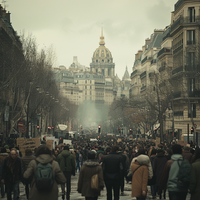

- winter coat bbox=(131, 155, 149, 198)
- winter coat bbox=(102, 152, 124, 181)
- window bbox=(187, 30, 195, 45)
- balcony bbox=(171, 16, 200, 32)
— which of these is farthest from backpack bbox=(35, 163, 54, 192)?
window bbox=(187, 30, 195, 45)

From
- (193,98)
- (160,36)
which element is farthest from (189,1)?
(160,36)

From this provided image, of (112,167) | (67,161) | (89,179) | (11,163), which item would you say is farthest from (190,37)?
(89,179)

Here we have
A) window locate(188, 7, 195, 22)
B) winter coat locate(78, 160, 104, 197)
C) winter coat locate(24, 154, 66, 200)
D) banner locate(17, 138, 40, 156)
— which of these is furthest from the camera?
window locate(188, 7, 195, 22)

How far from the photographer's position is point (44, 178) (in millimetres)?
7711

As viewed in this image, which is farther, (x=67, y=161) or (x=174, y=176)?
(x=67, y=161)

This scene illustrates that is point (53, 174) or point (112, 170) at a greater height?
point (53, 174)

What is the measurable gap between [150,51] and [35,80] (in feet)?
152

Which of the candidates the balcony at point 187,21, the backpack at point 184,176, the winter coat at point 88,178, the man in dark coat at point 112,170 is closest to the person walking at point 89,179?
the winter coat at point 88,178

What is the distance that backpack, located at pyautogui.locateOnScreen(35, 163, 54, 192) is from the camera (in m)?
7.67

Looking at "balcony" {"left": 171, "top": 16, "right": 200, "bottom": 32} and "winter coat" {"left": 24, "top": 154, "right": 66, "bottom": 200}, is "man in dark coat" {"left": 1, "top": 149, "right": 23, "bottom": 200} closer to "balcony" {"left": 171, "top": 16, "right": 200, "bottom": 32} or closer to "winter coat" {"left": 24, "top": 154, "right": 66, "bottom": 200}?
"winter coat" {"left": 24, "top": 154, "right": 66, "bottom": 200}

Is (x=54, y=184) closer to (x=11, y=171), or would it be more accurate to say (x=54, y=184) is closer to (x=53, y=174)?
(x=53, y=174)

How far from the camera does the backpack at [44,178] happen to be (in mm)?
7672

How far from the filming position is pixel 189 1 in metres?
51.4

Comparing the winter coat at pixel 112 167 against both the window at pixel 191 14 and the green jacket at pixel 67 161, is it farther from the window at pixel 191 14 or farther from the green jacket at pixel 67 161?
the window at pixel 191 14
